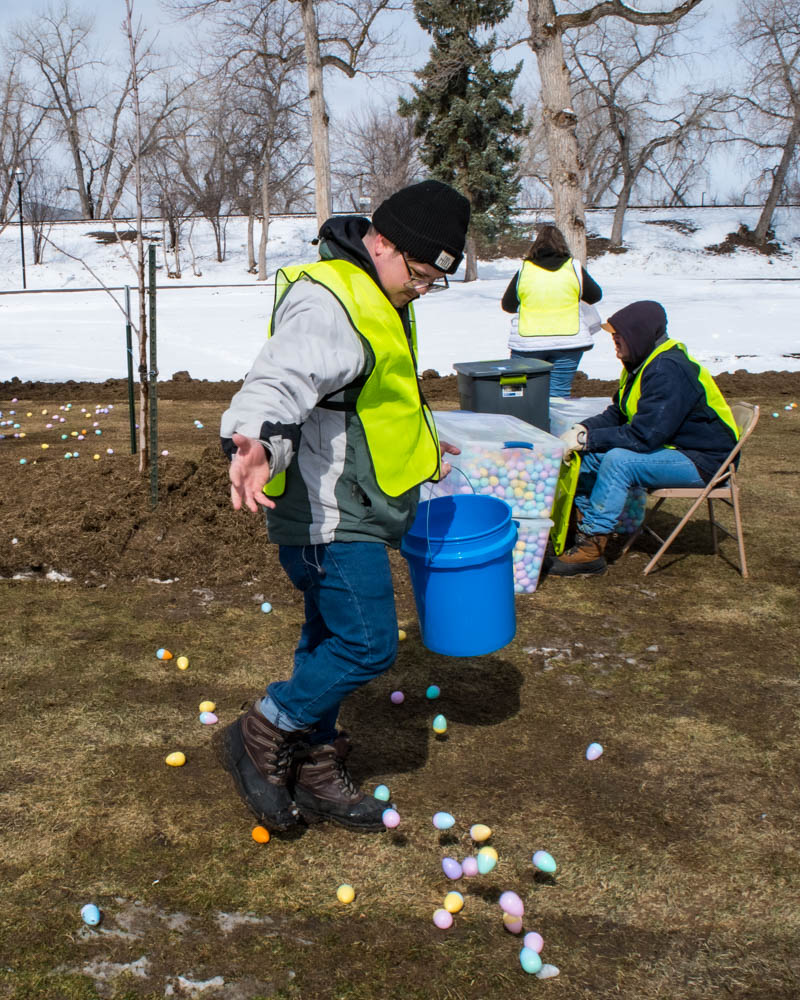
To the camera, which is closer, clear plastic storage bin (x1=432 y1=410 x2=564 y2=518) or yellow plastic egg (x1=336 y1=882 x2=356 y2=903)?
yellow plastic egg (x1=336 y1=882 x2=356 y2=903)

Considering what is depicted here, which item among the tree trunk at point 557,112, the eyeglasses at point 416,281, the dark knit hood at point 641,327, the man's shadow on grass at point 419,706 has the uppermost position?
the tree trunk at point 557,112

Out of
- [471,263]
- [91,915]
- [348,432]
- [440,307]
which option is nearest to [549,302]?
[348,432]

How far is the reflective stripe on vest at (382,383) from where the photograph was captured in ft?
7.66

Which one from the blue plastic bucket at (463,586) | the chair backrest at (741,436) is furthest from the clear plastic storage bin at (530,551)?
the blue plastic bucket at (463,586)

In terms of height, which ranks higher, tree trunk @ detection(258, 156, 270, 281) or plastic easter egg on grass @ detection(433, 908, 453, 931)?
tree trunk @ detection(258, 156, 270, 281)

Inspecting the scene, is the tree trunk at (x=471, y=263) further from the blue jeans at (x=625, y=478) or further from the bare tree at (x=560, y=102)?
the blue jeans at (x=625, y=478)

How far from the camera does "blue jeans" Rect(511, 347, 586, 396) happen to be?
6691 millimetres

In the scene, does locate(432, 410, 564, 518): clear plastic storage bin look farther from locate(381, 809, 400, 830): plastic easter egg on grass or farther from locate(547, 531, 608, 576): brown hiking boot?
locate(381, 809, 400, 830): plastic easter egg on grass

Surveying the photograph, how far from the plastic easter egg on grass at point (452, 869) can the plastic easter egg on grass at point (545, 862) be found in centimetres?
22

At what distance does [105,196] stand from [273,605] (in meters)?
3.87

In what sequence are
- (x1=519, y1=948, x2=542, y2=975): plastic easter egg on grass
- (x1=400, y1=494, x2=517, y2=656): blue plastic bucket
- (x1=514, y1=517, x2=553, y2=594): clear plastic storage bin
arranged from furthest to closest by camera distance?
(x1=514, y1=517, x2=553, y2=594): clear plastic storage bin
(x1=400, y1=494, x2=517, y2=656): blue plastic bucket
(x1=519, y1=948, x2=542, y2=975): plastic easter egg on grass

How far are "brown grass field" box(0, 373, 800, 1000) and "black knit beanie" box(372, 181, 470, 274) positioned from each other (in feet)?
5.77

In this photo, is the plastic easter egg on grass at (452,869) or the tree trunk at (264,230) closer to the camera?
the plastic easter egg on grass at (452,869)

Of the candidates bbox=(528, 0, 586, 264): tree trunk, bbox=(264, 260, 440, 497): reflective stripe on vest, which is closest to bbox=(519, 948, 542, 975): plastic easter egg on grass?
bbox=(264, 260, 440, 497): reflective stripe on vest
